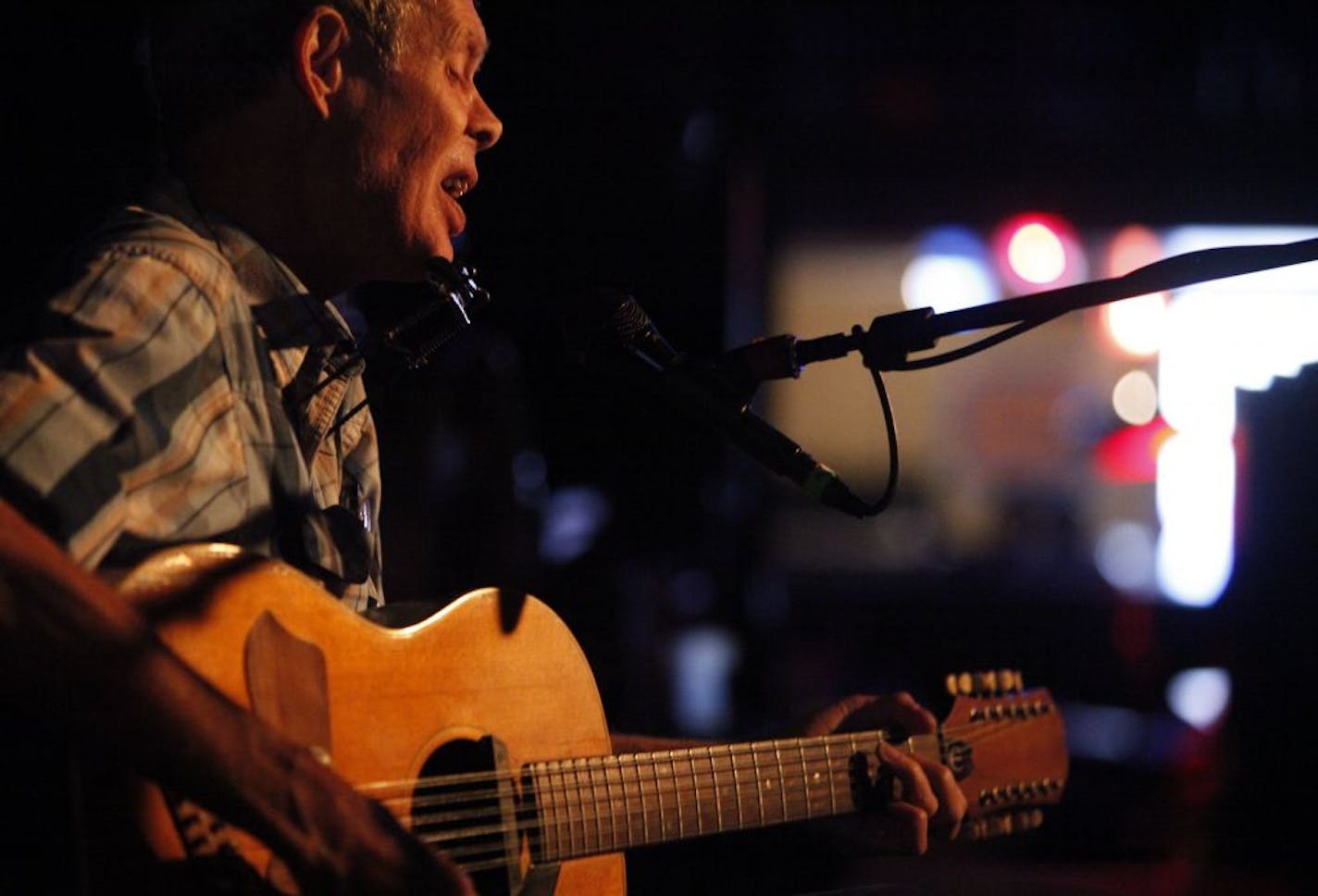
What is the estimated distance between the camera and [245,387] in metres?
1.67

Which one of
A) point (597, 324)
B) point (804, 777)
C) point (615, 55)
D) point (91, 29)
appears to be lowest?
point (804, 777)

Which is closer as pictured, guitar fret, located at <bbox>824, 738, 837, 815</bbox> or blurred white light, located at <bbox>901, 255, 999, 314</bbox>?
guitar fret, located at <bbox>824, 738, 837, 815</bbox>

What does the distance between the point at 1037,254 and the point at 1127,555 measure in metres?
2.21

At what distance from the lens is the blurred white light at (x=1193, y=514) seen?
324 inches

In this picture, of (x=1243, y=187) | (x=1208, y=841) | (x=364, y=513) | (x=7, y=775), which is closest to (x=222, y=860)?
(x=7, y=775)

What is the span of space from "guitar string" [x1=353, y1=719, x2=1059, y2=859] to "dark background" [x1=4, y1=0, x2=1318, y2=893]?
1.63 feet

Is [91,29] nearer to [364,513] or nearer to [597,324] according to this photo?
[364,513]

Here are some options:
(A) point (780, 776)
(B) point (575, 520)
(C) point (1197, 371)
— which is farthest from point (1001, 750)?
(C) point (1197, 371)

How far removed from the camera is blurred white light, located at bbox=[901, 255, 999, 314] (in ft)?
28.7

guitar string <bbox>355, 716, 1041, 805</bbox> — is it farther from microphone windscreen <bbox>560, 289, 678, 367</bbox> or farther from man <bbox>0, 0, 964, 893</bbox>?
microphone windscreen <bbox>560, 289, 678, 367</bbox>

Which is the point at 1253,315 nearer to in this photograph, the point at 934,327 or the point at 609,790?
the point at 934,327

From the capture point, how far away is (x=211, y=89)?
6.30ft

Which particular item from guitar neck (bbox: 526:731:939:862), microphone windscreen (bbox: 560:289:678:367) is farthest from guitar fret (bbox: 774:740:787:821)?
microphone windscreen (bbox: 560:289:678:367)

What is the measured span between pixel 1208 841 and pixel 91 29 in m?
3.81
